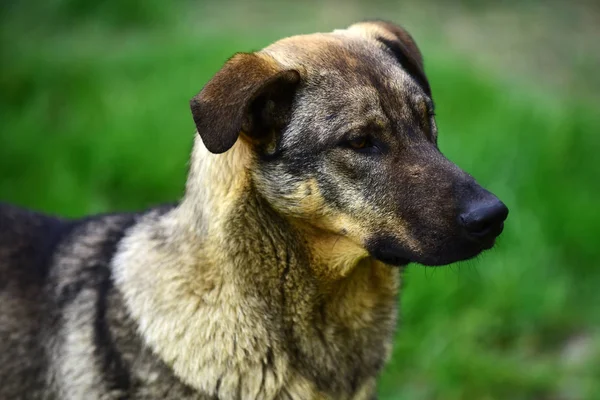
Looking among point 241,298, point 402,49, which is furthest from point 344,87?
point 241,298

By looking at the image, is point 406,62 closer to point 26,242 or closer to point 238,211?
point 238,211

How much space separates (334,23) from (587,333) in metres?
4.75

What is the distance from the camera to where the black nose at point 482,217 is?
9.70 feet

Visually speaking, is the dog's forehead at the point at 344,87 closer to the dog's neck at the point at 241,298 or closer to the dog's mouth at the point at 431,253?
the dog's neck at the point at 241,298

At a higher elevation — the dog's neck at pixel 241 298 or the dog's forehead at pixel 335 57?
the dog's forehead at pixel 335 57

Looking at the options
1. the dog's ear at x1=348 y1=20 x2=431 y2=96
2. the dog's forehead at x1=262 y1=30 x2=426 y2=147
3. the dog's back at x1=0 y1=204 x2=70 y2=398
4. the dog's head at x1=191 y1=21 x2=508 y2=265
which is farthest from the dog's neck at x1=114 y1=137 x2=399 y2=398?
the dog's ear at x1=348 y1=20 x2=431 y2=96

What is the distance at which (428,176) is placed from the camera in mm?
3080

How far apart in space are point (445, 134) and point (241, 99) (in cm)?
436

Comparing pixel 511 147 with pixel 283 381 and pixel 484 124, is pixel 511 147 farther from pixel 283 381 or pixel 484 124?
pixel 283 381

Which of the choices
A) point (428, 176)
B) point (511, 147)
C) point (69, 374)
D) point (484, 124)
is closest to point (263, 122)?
point (428, 176)

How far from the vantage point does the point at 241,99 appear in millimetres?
2967

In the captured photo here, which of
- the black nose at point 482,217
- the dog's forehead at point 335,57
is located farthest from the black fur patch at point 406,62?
the black nose at point 482,217

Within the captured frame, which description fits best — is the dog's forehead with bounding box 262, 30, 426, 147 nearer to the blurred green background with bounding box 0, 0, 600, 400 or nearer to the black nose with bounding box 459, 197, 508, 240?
the black nose with bounding box 459, 197, 508, 240

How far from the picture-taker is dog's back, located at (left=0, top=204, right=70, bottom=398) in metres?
3.54
